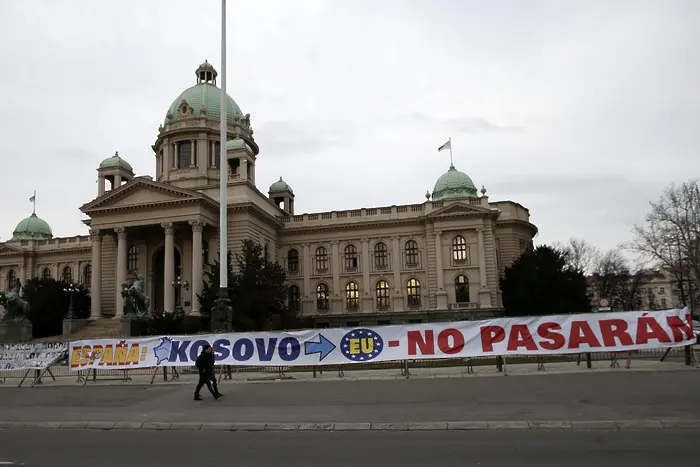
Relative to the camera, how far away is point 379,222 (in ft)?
196

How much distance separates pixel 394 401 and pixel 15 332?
39.5 m

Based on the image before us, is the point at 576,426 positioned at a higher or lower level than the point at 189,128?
lower

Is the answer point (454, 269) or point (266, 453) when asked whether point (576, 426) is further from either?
point (454, 269)

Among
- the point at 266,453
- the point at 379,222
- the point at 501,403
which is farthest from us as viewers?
the point at 379,222

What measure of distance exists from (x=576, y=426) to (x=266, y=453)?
5.77m

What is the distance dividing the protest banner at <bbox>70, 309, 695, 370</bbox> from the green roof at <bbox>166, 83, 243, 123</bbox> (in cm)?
4851

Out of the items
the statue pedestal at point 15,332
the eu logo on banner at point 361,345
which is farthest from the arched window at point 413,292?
the eu logo on banner at point 361,345

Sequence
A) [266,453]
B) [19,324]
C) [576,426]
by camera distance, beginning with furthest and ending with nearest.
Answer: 1. [19,324]
2. [576,426]
3. [266,453]

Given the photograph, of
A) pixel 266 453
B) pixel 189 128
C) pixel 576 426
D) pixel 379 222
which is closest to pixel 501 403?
pixel 576 426

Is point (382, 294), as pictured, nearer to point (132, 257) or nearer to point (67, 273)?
point (132, 257)

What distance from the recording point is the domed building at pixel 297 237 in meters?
53.1

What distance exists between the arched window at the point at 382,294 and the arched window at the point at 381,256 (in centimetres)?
157

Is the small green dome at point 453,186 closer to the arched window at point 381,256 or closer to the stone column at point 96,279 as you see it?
the arched window at point 381,256

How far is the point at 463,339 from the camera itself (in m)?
20.1
